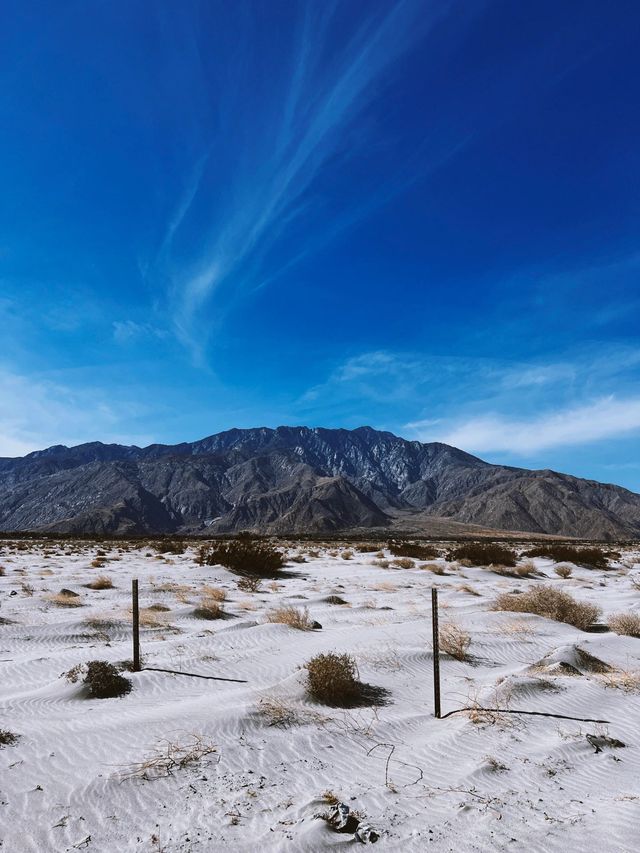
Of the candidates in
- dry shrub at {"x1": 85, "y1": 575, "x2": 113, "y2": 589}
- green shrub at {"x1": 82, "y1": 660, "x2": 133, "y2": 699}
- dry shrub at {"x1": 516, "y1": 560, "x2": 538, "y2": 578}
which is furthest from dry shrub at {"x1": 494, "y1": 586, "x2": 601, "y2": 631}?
dry shrub at {"x1": 85, "y1": 575, "x2": 113, "y2": 589}

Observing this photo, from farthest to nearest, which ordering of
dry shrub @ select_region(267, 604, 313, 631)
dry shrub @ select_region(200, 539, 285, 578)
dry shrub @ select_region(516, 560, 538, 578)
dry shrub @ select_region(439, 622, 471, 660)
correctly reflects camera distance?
1. dry shrub @ select_region(516, 560, 538, 578)
2. dry shrub @ select_region(200, 539, 285, 578)
3. dry shrub @ select_region(267, 604, 313, 631)
4. dry shrub @ select_region(439, 622, 471, 660)

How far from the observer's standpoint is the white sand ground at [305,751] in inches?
132

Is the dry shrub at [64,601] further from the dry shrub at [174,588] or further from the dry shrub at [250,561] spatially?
the dry shrub at [250,561]

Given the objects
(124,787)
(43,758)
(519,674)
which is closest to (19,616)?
(43,758)

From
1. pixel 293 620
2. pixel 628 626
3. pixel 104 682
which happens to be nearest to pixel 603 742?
pixel 104 682

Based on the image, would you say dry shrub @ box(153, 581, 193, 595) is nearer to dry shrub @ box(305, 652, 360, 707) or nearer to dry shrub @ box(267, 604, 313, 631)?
dry shrub @ box(267, 604, 313, 631)

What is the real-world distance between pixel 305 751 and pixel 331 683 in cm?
144

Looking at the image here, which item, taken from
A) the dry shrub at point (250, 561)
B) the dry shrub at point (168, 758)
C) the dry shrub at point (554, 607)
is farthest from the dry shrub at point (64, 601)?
the dry shrub at point (554, 607)

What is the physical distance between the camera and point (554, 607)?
11602 mm

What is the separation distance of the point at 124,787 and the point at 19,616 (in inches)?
341

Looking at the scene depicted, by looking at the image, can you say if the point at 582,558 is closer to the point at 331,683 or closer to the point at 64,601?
the point at 64,601

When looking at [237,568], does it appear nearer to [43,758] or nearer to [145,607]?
[145,607]

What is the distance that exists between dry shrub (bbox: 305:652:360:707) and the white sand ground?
0.64ft

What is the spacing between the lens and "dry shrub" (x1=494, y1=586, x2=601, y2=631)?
36.3ft
